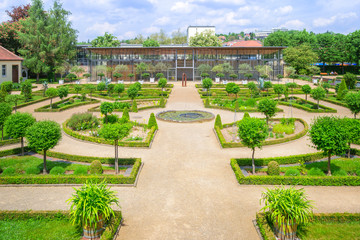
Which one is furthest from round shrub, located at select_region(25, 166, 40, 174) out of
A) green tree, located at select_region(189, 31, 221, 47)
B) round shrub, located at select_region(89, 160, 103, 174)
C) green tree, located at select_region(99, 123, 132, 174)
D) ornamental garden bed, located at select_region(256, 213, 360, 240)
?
green tree, located at select_region(189, 31, 221, 47)

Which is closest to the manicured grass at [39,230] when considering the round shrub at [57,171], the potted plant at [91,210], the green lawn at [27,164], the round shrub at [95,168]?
the potted plant at [91,210]

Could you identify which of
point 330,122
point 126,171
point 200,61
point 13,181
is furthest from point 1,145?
point 200,61

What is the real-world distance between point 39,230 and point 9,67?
163 ft

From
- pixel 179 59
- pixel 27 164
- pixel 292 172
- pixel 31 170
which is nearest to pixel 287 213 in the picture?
pixel 292 172

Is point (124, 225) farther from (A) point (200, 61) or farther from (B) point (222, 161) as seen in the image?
(A) point (200, 61)

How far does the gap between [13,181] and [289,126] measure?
2095 cm

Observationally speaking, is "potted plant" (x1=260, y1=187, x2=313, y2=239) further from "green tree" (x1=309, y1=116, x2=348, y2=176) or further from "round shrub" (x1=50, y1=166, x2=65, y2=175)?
"round shrub" (x1=50, y1=166, x2=65, y2=175)

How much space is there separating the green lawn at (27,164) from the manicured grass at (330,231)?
10525mm

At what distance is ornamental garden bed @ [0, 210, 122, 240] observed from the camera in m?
11.2

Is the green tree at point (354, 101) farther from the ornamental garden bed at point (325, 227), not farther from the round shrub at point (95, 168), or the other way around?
the round shrub at point (95, 168)

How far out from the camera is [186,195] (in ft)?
48.0

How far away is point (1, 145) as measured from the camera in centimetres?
2230

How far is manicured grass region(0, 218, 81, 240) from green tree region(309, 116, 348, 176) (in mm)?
12806

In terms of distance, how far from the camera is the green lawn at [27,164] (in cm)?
1794
